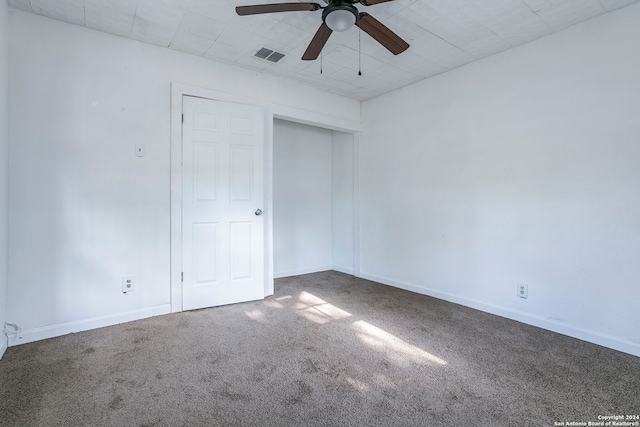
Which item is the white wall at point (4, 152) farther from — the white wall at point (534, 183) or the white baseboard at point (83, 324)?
the white wall at point (534, 183)

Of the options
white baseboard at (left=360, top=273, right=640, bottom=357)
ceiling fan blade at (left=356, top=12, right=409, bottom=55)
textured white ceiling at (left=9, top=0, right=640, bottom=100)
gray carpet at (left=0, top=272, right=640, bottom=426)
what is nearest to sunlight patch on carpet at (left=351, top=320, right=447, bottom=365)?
gray carpet at (left=0, top=272, right=640, bottom=426)

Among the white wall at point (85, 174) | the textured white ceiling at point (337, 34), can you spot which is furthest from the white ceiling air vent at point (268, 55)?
the white wall at point (85, 174)

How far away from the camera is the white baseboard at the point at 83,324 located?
2354mm

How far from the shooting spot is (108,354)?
2.17m

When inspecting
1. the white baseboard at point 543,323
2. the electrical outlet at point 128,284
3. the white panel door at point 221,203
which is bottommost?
the white baseboard at point 543,323

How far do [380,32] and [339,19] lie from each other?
37 centimetres

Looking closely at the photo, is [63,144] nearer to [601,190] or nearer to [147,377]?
[147,377]

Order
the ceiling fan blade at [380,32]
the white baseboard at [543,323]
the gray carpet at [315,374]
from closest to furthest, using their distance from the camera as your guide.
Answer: the gray carpet at [315,374] < the ceiling fan blade at [380,32] < the white baseboard at [543,323]

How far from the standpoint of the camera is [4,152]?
7.28 feet

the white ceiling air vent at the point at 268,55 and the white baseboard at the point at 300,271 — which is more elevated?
the white ceiling air vent at the point at 268,55

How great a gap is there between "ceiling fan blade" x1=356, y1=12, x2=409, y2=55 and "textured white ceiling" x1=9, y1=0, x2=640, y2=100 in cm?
34

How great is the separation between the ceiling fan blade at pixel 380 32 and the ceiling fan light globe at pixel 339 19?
98mm

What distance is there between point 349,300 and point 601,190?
2.43 meters

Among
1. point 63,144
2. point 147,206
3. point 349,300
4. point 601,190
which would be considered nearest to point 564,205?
point 601,190
